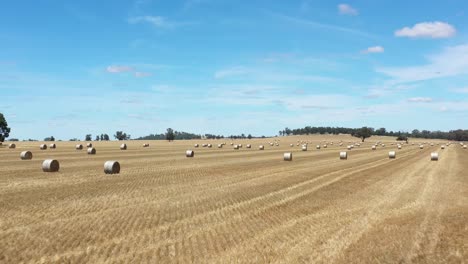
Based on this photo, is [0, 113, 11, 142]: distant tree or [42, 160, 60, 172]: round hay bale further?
[0, 113, 11, 142]: distant tree

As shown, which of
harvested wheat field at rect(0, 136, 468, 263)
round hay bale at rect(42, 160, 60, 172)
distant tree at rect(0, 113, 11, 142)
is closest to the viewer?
harvested wheat field at rect(0, 136, 468, 263)

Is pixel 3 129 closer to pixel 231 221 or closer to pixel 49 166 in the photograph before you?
pixel 49 166

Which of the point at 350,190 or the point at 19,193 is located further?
the point at 350,190

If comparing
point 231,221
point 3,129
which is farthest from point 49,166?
point 3,129

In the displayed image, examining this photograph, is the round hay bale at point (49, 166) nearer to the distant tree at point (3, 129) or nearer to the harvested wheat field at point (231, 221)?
the harvested wheat field at point (231, 221)

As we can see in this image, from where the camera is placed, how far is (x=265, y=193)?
2116cm

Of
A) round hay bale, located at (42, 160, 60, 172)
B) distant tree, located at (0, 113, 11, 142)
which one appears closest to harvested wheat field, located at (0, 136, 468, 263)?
round hay bale, located at (42, 160, 60, 172)

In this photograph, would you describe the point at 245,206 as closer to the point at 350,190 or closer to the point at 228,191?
the point at 228,191

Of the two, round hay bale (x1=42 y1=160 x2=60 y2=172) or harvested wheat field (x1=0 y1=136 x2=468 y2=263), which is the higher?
round hay bale (x1=42 y1=160 x2=60 y2=172)

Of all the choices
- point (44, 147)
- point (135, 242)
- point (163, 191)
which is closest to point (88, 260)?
point (135, 242)

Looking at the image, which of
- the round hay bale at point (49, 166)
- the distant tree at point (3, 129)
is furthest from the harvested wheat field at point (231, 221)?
the distant tree at point (3, 129)

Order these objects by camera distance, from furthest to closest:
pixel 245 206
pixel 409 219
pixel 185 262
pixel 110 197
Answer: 1. pixel 110 197
2. pixel 245 206
3. pixel 409 219
4. pixel 185 262

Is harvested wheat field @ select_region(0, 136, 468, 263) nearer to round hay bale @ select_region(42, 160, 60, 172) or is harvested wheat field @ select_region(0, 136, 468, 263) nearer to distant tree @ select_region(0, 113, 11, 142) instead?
round hay bale @ select_region(42, 160, 60, 172)

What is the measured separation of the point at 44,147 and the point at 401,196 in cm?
6171
